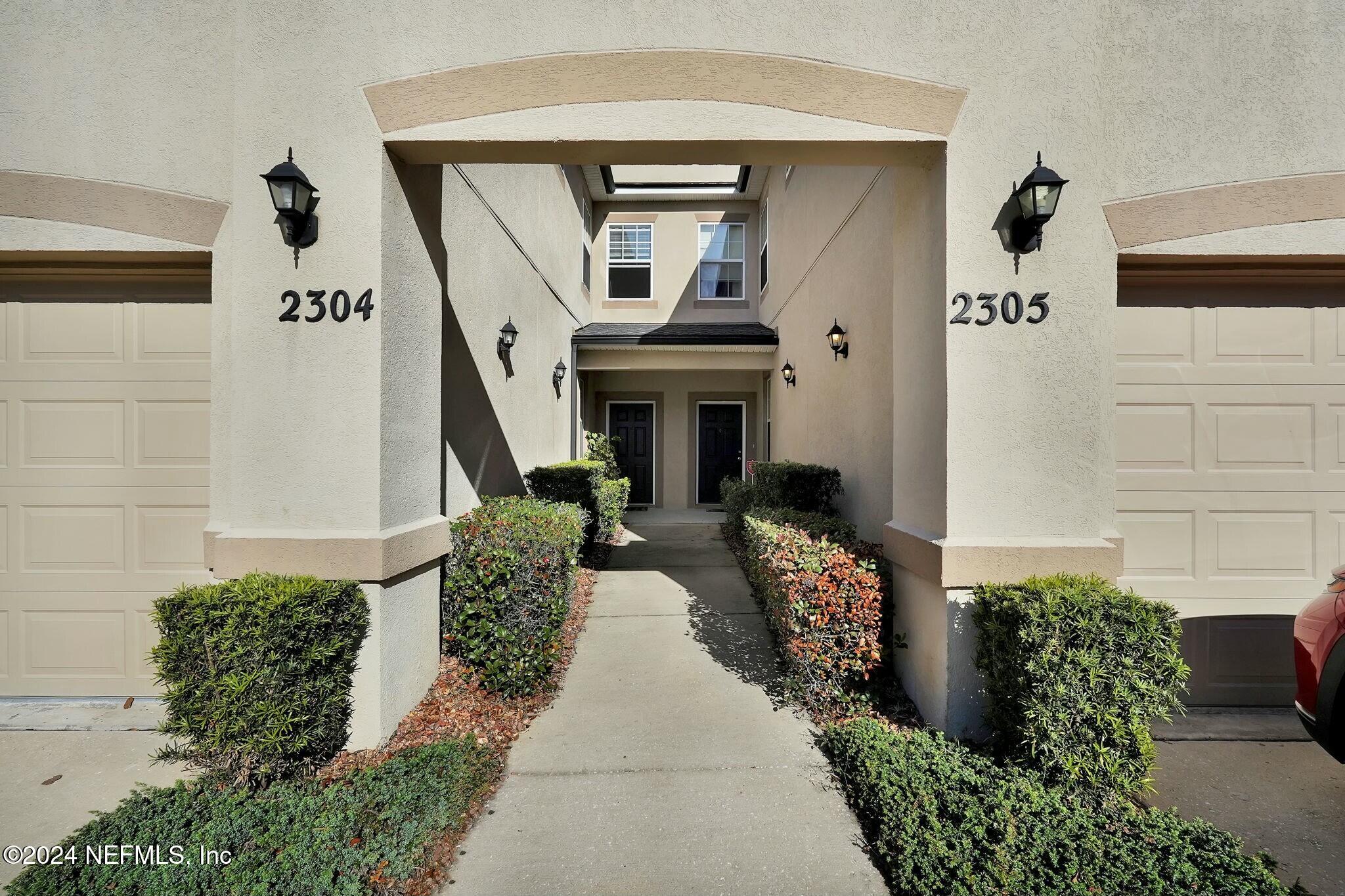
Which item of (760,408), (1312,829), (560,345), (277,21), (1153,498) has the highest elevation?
(277,21)

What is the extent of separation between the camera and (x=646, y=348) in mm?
11156

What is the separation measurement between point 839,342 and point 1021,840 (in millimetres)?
4849

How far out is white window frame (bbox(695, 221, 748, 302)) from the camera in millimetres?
13070

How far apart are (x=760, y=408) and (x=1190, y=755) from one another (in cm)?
993

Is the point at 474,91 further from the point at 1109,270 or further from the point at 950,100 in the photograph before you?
the point at 1109,270

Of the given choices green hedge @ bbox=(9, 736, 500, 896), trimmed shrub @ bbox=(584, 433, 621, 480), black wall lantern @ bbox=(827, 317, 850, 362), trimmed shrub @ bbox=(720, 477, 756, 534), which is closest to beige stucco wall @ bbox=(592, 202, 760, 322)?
trimmed shrub @ bbox=(584, 433, 621, 480)

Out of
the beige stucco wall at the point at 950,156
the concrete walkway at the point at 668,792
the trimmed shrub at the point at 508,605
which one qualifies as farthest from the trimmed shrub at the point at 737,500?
the beige stucco wall at the point at 950,156

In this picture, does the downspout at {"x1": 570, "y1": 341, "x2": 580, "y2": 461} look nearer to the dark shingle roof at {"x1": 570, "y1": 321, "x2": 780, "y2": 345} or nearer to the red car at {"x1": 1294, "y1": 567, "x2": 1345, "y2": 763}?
the dark shingle roof at {"x1": 570, "y1": 321, "x2": 780, "y2": 345}

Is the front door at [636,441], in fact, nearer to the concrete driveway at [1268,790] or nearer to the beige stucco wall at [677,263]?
the beige stucco wall at [677,263]

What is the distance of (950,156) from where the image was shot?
3.31 metres

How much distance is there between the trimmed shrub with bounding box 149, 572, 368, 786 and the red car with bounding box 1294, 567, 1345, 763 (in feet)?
18.0

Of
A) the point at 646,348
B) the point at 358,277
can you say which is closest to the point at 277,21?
the point at 358,277

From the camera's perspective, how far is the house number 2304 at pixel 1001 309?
3.29 meters

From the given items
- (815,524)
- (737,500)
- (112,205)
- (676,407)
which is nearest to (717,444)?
(676,407)
